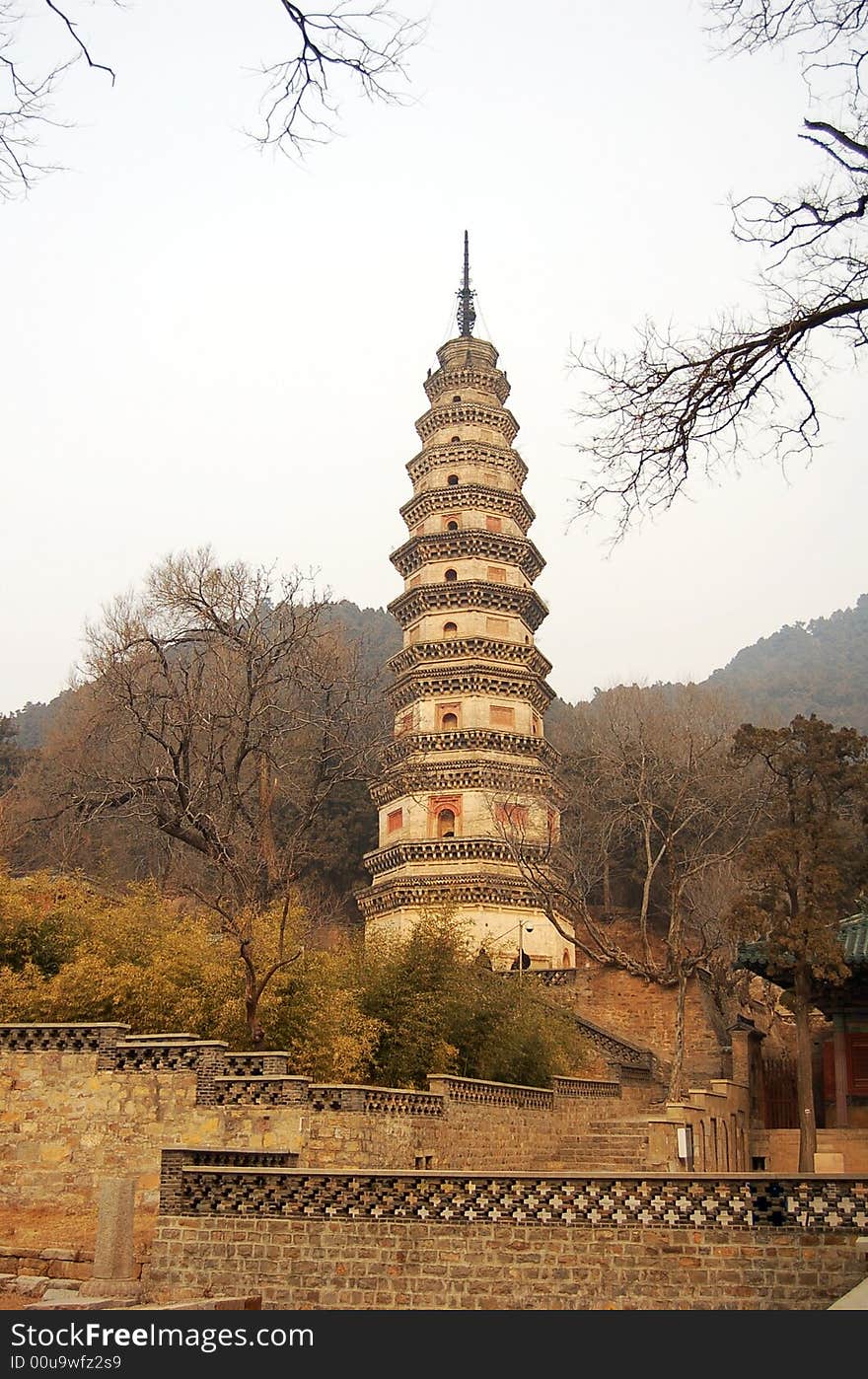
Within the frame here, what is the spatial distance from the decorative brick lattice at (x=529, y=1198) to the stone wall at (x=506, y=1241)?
11 millimetres

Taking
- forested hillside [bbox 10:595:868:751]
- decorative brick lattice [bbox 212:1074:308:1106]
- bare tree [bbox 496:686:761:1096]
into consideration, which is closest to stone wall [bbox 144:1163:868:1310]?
decorative brick lattice [bbox 212:1074:308:1106]

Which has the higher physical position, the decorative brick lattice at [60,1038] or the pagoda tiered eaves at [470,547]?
the pagoda tiered eaves at [470,547]

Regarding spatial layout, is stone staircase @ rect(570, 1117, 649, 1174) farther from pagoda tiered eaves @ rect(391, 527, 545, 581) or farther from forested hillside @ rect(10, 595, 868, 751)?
forested hillside @ rect(10, 595, 868, 751)

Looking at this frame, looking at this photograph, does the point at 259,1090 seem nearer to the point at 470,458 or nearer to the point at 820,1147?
the point at 820,1147

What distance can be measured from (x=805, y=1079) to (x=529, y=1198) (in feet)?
26.1

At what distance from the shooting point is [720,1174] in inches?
410

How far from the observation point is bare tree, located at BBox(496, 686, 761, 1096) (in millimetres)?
26875

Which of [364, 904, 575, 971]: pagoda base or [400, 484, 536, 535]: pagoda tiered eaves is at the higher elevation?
[400, 484, 536, 535]: pagoda tiered eaves

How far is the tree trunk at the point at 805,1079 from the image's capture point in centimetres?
1727

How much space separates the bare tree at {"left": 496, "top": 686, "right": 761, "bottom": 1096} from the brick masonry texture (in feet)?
39.0

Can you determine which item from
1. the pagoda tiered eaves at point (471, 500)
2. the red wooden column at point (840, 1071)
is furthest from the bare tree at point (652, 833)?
the pagoda tiered eaves at point (471, 500)

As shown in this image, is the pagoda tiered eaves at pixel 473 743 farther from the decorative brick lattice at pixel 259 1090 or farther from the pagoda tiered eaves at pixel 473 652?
the decorative brick lattice at pixel 259 1090

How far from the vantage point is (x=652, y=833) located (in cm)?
4338
